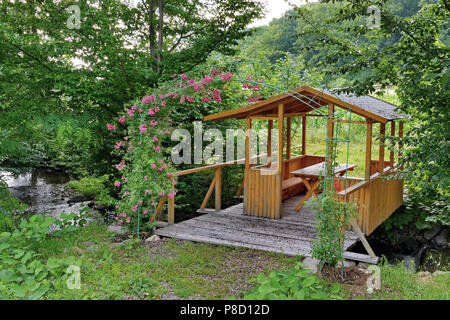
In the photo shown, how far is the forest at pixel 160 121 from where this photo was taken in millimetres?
3881

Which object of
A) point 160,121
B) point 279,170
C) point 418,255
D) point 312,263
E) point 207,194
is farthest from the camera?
point 418,255

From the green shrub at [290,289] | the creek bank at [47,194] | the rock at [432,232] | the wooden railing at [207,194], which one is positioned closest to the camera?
the green shrub at [290,289]

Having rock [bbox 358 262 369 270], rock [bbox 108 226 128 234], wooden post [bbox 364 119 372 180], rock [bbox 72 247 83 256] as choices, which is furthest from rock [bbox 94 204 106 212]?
rock [bbox 358 262 369 270]

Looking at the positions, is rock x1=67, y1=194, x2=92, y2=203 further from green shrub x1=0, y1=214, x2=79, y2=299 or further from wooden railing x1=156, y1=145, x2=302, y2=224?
green shrub x1=0, y1=214, x2=79, y2=299

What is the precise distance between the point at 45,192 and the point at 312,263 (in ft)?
30.1

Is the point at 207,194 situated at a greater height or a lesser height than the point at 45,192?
greater

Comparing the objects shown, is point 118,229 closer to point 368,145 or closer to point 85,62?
point 85,62

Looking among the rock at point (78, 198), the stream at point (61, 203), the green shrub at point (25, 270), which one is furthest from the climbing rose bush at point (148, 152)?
the rock at point (78, 198)

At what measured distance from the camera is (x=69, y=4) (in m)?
6.91

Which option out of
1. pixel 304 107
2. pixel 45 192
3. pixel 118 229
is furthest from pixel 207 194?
pixel 45 192

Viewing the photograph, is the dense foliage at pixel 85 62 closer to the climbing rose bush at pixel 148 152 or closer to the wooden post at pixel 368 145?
the climbing rose bush at pixel 148 152

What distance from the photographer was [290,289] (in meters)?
3.48

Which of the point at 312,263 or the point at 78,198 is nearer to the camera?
the point at 312,263

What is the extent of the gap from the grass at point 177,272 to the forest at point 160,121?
22 mm
